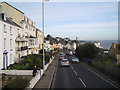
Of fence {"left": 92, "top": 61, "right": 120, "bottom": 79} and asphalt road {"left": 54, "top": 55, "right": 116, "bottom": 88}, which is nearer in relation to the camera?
asphalt road {"left": 54, "top": 55, "right": 116, "bottom": 88}

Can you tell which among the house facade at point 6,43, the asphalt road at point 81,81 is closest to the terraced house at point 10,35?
the house facade at point 6,43

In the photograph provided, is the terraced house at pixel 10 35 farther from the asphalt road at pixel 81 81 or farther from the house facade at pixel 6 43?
the asphalt road at pixel 81 81

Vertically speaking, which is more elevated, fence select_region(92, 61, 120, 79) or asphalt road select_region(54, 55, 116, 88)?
fence select_region(92, 61, 120, 79)

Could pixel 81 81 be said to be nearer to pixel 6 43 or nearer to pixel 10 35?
pixel 6 43

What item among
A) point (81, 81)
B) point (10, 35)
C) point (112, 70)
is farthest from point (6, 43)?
point (112, 70)

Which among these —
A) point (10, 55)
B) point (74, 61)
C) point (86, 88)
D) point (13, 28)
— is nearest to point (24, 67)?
point (10, 55)

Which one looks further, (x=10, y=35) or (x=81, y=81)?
(x=10, y=35)

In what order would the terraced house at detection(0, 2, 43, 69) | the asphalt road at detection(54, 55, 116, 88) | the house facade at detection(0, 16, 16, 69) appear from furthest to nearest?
the terraced house at detection(0, 2, 43, 69)
the house facade at detection(0, 16, 16, 69)
the asphalt road at detection(54, 55, 116, 88)

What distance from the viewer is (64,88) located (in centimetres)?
1184

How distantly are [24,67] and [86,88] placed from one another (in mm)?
10759

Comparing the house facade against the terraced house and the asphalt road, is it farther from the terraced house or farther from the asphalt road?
the asphalt road

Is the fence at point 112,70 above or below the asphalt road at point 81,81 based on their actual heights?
above

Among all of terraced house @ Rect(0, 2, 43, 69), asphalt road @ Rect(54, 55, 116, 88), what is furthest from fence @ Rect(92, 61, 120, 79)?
terraced house @ Rect(0, 2, 43, 69)

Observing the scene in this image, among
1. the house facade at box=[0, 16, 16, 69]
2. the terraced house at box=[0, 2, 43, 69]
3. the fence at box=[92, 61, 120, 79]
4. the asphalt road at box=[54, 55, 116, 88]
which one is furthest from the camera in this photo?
the terraced house at box=[0, 2, 43, 69]
